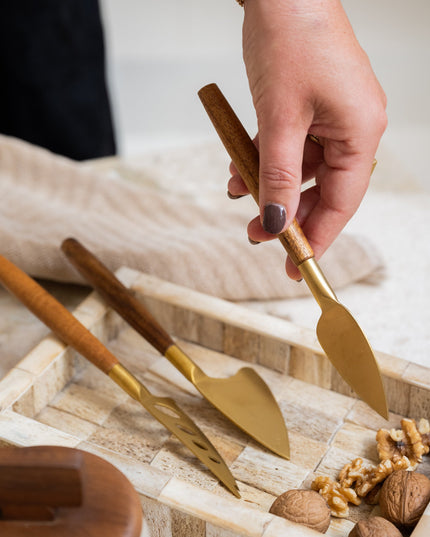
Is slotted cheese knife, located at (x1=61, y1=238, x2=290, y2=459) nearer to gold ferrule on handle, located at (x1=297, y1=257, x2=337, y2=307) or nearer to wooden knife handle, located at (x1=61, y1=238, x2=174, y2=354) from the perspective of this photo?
wooden knife handle, located at (x1=61, y1=238, x2=174, y2=354)

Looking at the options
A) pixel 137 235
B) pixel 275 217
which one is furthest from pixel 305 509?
pixel 137 235

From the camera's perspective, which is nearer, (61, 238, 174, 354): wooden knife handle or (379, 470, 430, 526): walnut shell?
(379, 470, 430, 526): walnut shell

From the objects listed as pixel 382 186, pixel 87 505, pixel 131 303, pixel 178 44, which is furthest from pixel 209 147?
pixel 178 44

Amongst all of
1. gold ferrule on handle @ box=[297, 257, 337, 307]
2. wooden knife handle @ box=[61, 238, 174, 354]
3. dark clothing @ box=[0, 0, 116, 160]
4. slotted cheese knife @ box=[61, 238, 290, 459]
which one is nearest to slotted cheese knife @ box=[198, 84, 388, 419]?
gold ferrule on handle @ box=[297, 257, 337, 307]

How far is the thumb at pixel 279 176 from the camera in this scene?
676 millimetres

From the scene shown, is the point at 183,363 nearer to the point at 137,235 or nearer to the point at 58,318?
the point at 58,318

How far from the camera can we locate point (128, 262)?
1000mm

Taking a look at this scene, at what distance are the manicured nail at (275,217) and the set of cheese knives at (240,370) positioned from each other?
0.09 feet

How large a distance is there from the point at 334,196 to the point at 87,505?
16.8 inches

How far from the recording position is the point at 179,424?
746 mm

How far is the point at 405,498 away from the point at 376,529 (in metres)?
0.05

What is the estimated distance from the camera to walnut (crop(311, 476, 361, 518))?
0.67 m

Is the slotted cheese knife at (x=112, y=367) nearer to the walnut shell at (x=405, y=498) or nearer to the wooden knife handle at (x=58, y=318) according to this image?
the wooden knife handle at (x=58, y=318)

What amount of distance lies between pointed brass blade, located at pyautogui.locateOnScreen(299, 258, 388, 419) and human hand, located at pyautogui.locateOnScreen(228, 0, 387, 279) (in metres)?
0.07
